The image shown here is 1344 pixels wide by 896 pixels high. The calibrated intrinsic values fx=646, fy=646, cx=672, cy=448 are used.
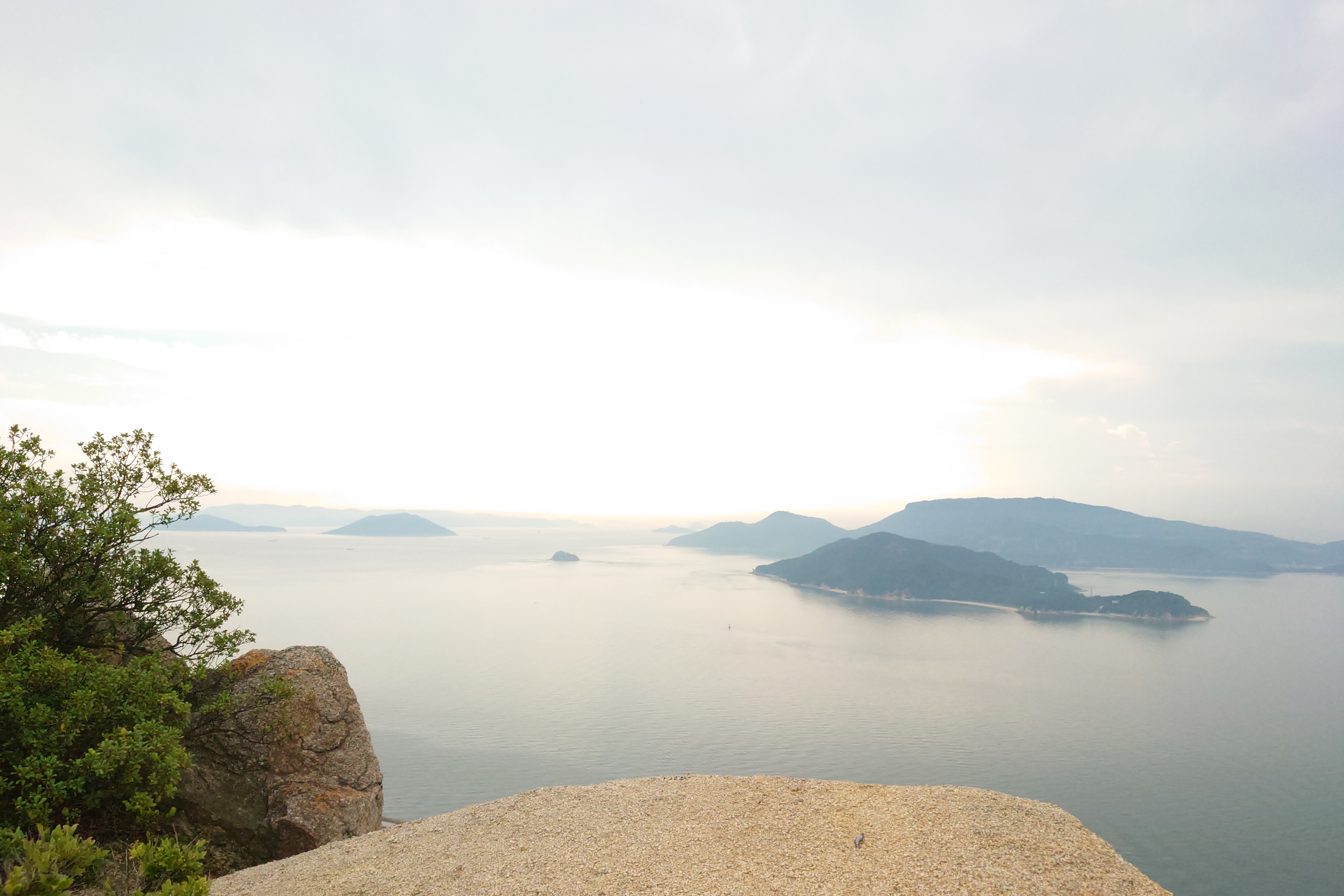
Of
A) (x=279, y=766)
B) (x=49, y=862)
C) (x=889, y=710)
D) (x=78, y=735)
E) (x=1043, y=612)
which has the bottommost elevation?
(x=889, y=710)

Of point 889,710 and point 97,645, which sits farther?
point 889,710

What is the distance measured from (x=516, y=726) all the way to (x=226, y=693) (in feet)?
187

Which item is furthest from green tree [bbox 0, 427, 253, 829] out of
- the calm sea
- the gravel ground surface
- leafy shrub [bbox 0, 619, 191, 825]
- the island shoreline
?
the island shoreline

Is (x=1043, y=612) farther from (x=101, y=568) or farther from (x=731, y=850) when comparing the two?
(x=101, y=568)

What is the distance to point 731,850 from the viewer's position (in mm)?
10992

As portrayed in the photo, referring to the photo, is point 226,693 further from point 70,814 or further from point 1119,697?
point 1119,697

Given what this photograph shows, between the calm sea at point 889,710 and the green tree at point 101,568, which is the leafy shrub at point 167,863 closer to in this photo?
the green tree at point 101,568

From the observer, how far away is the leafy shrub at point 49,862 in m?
7.70

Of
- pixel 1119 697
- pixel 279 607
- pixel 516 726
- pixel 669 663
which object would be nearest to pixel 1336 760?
pixel 1119 697

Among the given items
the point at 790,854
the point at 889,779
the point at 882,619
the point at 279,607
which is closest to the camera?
the point at 790,854

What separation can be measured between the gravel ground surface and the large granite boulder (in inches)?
110

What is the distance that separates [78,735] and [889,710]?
7962cm

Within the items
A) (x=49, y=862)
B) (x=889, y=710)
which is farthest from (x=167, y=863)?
(x=889, y=710)

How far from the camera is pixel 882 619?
15625 cm
